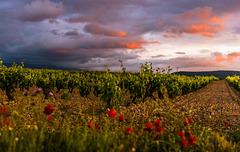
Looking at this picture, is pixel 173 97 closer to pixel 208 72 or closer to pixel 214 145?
pixel 214 145

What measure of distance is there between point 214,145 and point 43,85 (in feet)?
39.6

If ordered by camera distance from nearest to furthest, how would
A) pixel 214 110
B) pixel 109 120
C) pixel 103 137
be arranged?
pixel 103 137 → pixel 109 120 → pixel 214 110

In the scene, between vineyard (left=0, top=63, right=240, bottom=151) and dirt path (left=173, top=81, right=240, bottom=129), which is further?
dirt path (left=173, top=81, right=240, bottom=129)

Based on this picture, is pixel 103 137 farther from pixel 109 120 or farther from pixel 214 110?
pixel 214 110

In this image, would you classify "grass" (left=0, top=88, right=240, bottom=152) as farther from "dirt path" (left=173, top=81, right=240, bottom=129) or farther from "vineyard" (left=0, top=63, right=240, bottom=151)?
"dirt path" (left=173, top=81, right=240, bottom=129)

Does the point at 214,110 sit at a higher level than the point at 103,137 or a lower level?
lower

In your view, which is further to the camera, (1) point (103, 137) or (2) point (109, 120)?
(2) point (109, 120)

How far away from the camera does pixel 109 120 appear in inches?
227

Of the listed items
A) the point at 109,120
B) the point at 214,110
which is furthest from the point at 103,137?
the point at 214,110

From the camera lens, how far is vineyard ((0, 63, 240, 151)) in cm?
282

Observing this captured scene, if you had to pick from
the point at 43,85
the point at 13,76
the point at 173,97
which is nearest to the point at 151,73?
the point at 173,97

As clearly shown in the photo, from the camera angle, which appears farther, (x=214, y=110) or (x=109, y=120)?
(x=214, y=110)

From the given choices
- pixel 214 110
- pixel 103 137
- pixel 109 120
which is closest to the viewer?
pixel 103 137

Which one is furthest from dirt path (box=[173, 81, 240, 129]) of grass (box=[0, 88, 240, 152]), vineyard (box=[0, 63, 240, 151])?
grass (box=[0, 88, 240, 152])
